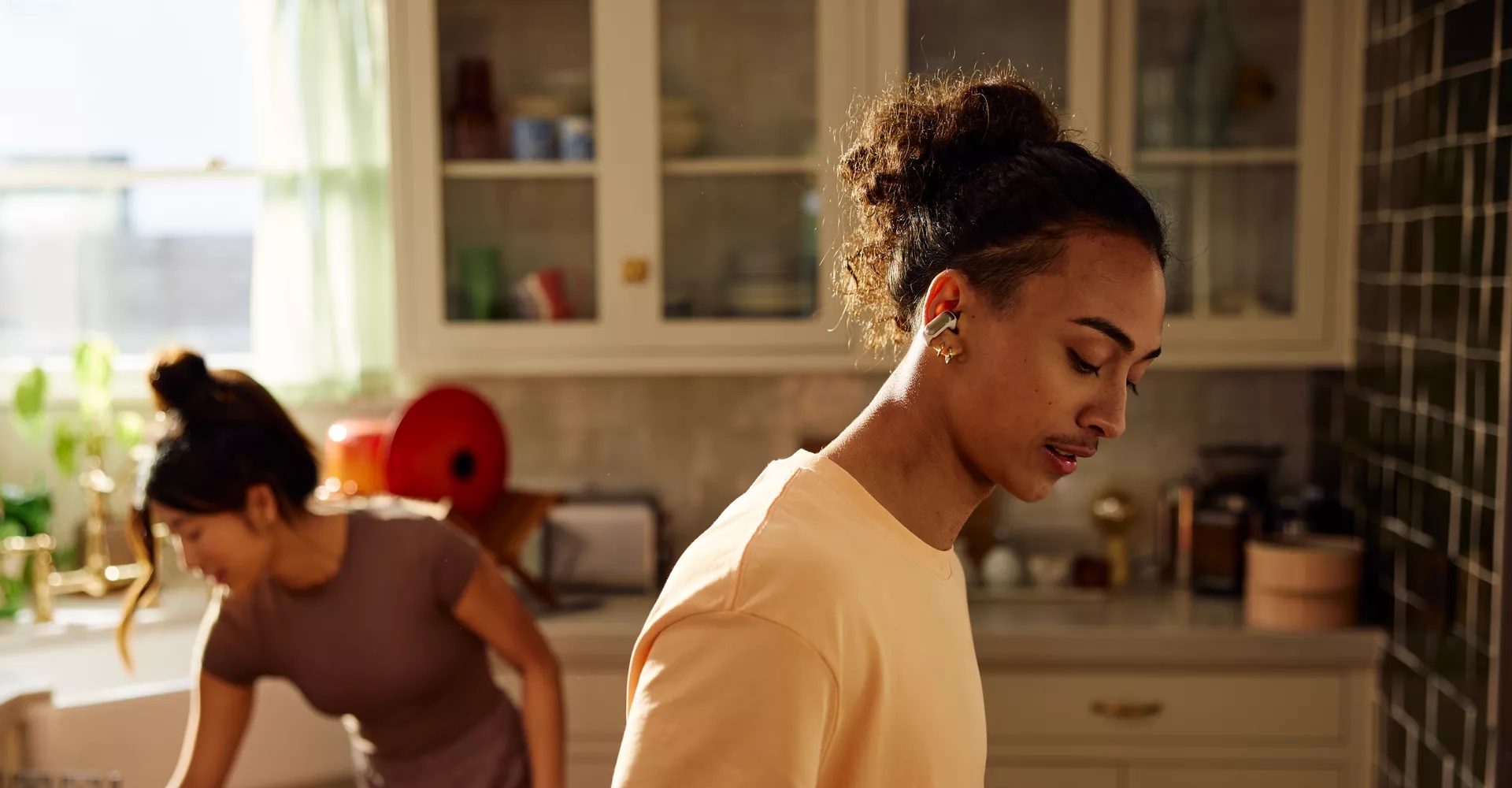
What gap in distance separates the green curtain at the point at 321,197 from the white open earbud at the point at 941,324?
6.75ft

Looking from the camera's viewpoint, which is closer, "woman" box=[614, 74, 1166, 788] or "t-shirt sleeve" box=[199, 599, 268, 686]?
"woman" box=[614, 74, 1166, 788]

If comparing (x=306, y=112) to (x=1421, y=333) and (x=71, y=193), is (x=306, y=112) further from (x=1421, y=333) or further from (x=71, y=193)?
(x=1421, y=333)

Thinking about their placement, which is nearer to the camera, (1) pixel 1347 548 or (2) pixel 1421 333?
(2) pixel 1421 333

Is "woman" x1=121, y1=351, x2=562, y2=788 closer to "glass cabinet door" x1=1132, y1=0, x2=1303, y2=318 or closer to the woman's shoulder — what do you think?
the woman's shoulder

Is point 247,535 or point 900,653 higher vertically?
point 900,653

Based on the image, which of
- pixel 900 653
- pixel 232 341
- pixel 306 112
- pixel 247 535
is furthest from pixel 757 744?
pixel 232 341

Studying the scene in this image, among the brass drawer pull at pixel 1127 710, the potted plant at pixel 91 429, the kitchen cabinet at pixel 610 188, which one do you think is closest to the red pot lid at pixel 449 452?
the kitchen cabinet at pixel 610 188

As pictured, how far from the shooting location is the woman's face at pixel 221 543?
1.65 m

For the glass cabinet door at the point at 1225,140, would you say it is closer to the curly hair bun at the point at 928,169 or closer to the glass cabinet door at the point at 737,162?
the glass cabinet door at the point at 737,162

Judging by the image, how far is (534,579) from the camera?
237 cm

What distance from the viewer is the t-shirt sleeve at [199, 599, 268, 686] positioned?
5.60 feet

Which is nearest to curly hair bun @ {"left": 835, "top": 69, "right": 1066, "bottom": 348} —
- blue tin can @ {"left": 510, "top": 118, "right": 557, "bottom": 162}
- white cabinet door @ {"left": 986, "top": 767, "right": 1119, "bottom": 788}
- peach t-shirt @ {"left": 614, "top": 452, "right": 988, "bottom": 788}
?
peach t-shirt @ {"left": 614, "top": 452, "right": 988, "bottom": 788}

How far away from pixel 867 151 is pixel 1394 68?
1628 mm

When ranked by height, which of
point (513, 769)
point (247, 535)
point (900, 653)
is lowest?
point (513, 769)
